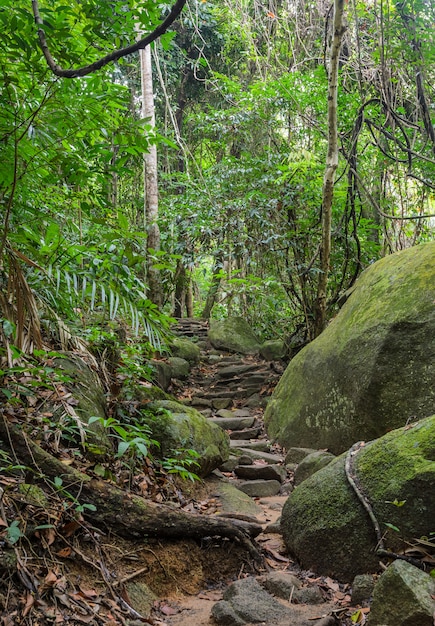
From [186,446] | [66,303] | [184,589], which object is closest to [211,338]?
[186,446]

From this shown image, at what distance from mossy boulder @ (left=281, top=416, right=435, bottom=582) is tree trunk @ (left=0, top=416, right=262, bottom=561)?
1.26ft

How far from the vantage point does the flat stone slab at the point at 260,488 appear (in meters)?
4.70

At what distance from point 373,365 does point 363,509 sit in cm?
198

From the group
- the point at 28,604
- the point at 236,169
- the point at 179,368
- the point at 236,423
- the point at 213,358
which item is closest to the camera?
the point at 28,604

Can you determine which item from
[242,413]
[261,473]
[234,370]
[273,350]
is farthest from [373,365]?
[273,350]

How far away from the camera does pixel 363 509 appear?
298cm

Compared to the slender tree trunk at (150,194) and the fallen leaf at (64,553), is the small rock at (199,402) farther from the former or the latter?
the fallen leaf at (64,553)

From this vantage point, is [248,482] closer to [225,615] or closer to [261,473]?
[261,473]

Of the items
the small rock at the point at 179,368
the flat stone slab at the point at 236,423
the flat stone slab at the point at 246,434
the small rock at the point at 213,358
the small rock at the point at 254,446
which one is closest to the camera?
the small rock at the point at 254,446

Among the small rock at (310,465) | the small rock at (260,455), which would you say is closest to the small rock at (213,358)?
the small rock at (260,455)

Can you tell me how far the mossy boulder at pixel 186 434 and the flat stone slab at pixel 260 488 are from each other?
31 centimetres

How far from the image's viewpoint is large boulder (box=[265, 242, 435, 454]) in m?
4.52

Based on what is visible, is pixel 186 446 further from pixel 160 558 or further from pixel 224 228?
pixel 224 228

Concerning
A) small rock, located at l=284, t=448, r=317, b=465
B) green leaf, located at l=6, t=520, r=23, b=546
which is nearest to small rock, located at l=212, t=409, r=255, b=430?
small rock, located at l=284, t=448, r=317, b=465
